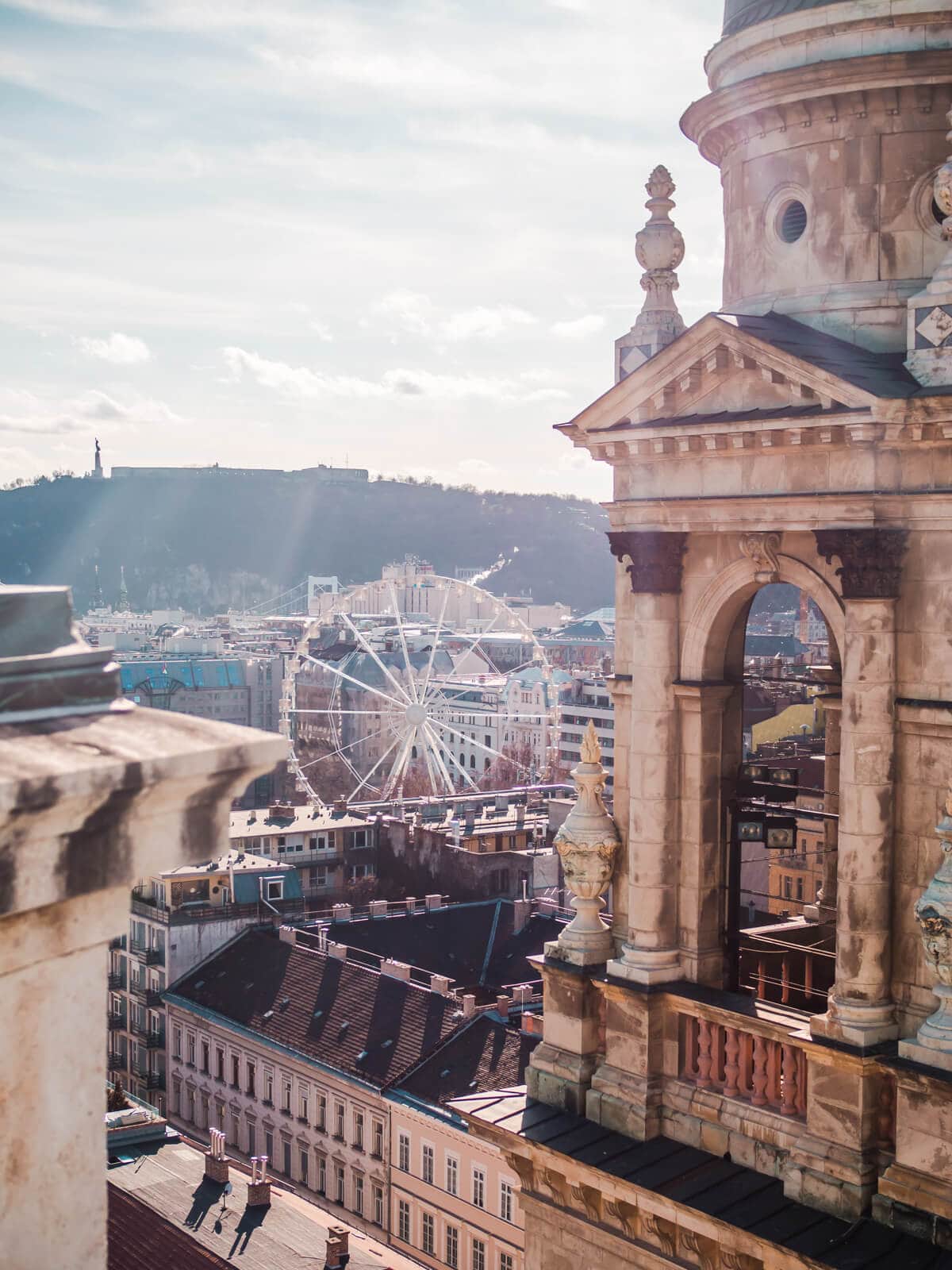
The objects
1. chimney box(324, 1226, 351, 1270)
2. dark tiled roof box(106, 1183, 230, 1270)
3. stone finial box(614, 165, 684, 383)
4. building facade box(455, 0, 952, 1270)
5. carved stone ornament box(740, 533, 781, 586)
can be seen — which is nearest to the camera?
building facade box(455, 0, 952, 1270)

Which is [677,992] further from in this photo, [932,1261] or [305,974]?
[305,974]

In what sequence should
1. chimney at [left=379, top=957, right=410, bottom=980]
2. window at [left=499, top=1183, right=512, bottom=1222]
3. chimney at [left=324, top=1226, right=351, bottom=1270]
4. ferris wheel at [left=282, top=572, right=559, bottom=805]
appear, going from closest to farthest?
chimney at [left=324, top=1226, right=351, bottom=1270]
window at [left=499, top=1183, right=512, bottom=1222]
chimney at [left=379, top=957, right=410, bottom=980]
ferris wheel at [left=282, top=572, right=559, bottom=805]

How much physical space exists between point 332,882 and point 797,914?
219 feet

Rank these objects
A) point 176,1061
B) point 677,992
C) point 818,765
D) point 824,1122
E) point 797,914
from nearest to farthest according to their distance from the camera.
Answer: point 824,1122
point 677,992
point 797,914
point 818,765
point 176,1061

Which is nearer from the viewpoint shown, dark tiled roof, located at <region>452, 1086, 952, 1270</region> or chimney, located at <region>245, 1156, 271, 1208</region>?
dark tiled roof, located at <region>452, 1086, 952, 1270</region>

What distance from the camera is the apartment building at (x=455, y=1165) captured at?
48625 millimetres

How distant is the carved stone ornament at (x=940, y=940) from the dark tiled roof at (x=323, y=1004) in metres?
43.5

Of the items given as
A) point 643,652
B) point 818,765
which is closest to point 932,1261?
point 643,652

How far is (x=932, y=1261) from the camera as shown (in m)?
12.0

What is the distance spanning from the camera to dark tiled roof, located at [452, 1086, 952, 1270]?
12.3 meters

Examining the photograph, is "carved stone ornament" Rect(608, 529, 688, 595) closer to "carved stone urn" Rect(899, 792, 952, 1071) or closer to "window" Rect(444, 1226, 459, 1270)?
"carved stone urn" Rect(899, 792, 952, 1071)

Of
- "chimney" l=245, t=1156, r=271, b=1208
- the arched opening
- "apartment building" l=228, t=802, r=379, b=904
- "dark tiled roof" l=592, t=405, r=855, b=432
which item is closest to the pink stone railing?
the arched opening

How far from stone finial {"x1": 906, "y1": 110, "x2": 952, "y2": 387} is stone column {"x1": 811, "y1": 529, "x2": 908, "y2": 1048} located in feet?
4.46

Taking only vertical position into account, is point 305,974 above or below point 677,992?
below
